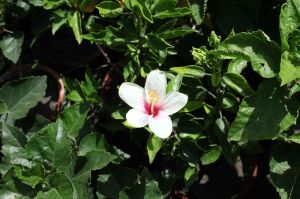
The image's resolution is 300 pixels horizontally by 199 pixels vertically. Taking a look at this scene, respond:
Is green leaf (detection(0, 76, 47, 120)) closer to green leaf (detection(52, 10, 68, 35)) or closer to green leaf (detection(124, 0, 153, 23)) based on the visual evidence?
green leaf (detection(52, 10, 68, 35))

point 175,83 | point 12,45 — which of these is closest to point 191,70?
point 175,83

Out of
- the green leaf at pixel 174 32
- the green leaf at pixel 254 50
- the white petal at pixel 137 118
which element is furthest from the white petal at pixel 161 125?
the green leaf at pixel 174 32

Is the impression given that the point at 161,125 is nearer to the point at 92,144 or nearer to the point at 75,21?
the point at 92,144

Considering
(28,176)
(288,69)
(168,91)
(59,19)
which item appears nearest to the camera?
(288,69)

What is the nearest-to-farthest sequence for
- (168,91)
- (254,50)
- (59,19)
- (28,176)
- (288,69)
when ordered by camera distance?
(288,69) → (254,50) → (168,91) → (28,176) → (59,19)

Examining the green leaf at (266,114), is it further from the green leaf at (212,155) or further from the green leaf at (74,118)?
the green leaf at (74,118)

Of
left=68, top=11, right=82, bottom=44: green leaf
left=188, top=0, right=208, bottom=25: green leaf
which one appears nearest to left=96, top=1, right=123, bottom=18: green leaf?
left=68, top=11, right=82, bottom=44: green leaf
